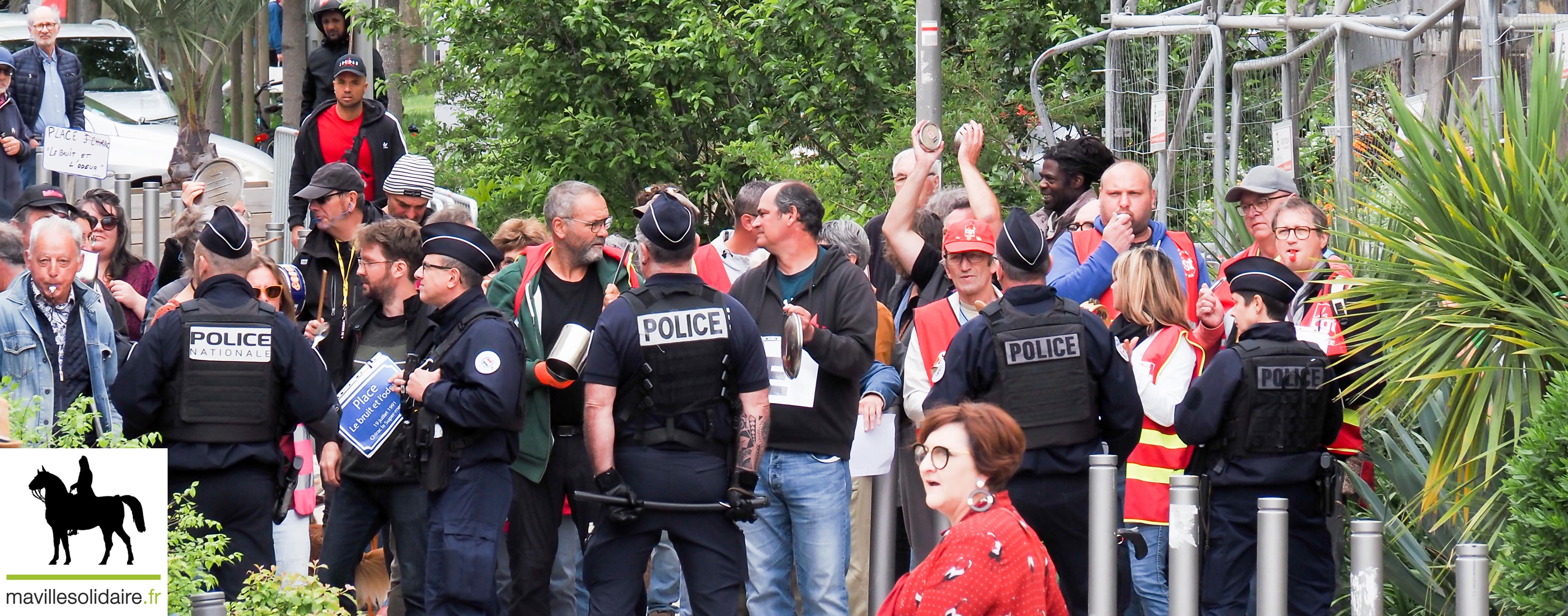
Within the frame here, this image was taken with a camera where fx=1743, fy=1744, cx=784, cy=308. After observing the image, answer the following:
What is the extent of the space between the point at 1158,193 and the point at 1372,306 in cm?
365

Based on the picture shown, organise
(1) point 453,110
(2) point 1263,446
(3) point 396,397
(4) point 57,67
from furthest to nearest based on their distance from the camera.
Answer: (1) point 453,110 → (4) point 57,67 → (3) point 396,397 → (2) point 1263,446

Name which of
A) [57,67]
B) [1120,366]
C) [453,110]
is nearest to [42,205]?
[57,67]

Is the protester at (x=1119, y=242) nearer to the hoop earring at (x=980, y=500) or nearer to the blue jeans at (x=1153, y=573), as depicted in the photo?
the blue jeans at (x=1153, y=573)

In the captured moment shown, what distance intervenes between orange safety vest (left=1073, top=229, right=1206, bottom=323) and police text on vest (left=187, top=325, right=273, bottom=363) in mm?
3298

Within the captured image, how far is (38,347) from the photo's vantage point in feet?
22.7

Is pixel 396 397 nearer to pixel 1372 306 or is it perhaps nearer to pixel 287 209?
pixel 1372 306

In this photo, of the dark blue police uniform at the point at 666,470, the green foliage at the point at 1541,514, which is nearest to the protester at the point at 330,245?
the dark blue police uniform at the point at 666,470

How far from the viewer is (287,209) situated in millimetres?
13336

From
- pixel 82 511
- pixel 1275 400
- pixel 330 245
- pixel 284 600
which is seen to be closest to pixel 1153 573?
pixel 1275 400

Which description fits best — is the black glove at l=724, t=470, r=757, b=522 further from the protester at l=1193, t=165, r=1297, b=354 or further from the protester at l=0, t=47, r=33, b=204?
the protester at l=0, t=47, r=33, b=204

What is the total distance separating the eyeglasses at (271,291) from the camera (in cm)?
721

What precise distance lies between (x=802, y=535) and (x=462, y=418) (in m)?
1.41

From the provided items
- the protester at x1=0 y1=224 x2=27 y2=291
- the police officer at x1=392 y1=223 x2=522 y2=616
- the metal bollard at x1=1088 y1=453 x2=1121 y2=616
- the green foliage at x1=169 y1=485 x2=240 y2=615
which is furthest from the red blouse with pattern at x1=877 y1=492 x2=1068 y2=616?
the protester at x1=0 y1=224 x2=27 y2=291

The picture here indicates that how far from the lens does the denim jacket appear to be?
6.84 m
